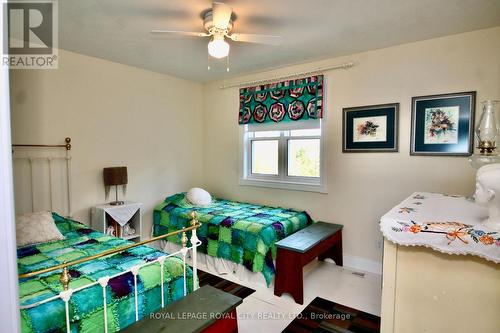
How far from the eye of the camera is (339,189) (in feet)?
11.1

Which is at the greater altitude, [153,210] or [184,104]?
[184,104]

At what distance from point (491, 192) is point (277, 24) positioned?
2.02m

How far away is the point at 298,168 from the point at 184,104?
208 centimetres

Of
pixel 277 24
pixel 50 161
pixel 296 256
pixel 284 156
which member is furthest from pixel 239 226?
pixel 50 161

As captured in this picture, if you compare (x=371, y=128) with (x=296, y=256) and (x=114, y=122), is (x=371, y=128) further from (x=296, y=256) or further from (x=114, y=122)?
(x=114, y=122)

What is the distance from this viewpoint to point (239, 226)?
3.04 meters

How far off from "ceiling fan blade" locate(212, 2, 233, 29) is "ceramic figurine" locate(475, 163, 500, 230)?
5.94 ft

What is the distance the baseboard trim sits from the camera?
3.13m

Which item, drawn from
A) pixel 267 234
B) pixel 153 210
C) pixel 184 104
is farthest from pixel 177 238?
pixel 184 104

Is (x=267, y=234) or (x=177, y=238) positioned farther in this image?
(x=177, y=238)

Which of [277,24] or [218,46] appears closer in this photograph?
[218,46]

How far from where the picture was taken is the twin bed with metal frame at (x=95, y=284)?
1398 mm

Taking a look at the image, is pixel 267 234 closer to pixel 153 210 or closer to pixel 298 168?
pixel 298 168

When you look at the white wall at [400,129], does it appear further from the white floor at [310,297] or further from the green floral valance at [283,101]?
the white floor at [310,297]
